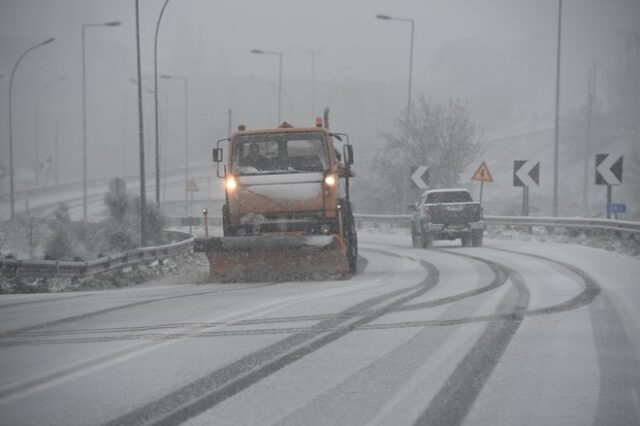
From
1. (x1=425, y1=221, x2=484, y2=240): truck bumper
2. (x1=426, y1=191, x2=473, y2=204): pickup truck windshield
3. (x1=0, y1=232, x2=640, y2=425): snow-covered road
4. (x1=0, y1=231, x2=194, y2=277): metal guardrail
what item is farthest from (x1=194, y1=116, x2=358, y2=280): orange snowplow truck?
(x1=426, y1=191, x2=473, y2=204): pickup truck windshield

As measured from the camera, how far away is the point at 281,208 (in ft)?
50.8

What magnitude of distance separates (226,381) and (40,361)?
5.81 ft

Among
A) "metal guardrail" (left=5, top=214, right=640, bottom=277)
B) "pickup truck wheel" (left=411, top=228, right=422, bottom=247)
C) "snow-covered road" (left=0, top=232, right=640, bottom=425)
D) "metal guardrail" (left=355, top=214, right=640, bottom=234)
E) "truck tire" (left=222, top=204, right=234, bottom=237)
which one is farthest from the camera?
"pickup truck wheel" (left=411, top=228, right=422, bottom=247)

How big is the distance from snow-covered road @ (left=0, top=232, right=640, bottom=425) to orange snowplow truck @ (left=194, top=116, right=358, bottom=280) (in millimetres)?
2480

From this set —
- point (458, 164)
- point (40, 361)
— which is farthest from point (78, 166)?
point (40, 361)

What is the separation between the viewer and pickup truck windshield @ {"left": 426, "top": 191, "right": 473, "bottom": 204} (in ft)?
87.7

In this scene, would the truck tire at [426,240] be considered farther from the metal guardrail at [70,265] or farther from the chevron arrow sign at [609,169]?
the metal guardrail at [70,265]

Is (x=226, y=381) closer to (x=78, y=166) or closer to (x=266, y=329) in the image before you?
(x=266, y=329)

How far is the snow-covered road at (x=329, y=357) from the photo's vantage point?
521cm

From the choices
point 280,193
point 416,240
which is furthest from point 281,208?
point 416,240

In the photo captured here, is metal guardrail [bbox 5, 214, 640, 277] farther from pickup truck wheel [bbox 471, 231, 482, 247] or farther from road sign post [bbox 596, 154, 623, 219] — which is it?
pickup truck wheel [bbox 471, 231, 482, 247]

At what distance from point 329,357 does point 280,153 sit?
918 cm

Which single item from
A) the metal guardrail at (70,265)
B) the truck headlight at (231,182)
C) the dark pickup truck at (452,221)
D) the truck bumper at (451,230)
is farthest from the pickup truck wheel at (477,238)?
the truck headlight at (231,182)

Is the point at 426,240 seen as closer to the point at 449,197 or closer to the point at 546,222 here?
the point at 449,197
